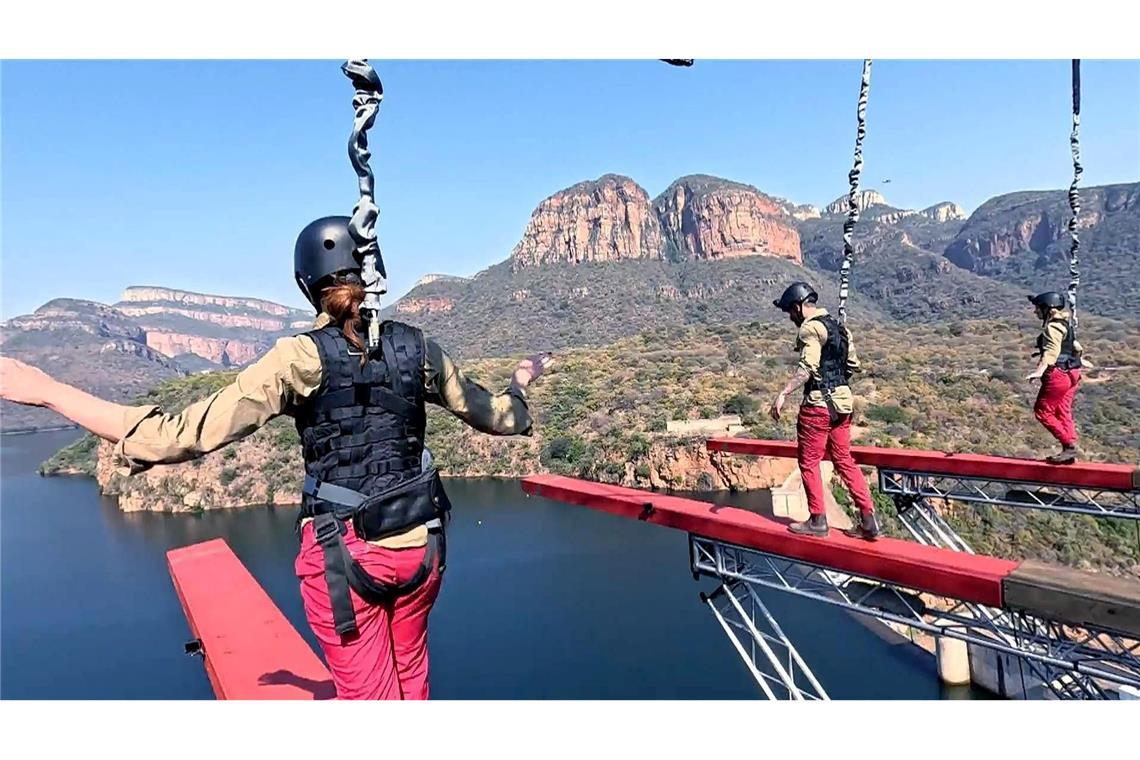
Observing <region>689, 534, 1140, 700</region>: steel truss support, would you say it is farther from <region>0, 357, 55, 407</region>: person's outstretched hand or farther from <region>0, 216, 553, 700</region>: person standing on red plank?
<region>0, 357, 55, 407</region>: person's outstretched hand

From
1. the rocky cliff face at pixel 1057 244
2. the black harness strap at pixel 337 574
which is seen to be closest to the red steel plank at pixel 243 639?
the black harness strap at pixel 337 574

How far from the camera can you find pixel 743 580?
19.4 ft

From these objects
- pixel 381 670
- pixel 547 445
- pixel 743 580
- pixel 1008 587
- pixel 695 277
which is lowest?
pixel 547 445

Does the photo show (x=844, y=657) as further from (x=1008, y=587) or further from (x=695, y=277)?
(x=695, y=277)

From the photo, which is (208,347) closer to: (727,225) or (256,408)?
(727,225)

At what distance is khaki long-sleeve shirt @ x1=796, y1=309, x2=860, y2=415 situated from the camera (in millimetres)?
4730

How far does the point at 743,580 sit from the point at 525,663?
1204cm

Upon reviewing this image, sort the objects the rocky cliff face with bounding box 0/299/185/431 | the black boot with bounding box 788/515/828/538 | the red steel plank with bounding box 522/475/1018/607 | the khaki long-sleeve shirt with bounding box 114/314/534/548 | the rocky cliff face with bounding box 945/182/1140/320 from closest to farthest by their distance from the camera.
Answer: the khaki long-sleeve shirt with bounding box 114/314/534/548, the red steel plank with bounding box 522/475/1018/607, the black boot with bounding box 788/515/828/538, the rocky cliff face with bounding box 945/182/1140/320, the rocky cliff face with bounding box 0/299/185/431

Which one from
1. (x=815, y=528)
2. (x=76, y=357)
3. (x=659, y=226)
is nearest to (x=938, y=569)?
(x=815, y=528)

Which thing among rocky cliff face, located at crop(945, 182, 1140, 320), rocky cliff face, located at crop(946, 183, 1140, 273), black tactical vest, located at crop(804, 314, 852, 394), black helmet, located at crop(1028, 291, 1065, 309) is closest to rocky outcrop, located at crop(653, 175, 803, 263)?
rocky cliff face, located at crop(946, 183, 1140, 273)

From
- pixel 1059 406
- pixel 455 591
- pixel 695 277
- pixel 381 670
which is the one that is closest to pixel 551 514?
pixel 455 591

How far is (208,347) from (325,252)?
188690 millimetres

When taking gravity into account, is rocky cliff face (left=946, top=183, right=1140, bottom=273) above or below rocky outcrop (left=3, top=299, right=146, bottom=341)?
above

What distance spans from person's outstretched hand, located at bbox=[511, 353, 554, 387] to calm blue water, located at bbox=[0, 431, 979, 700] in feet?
41.9
